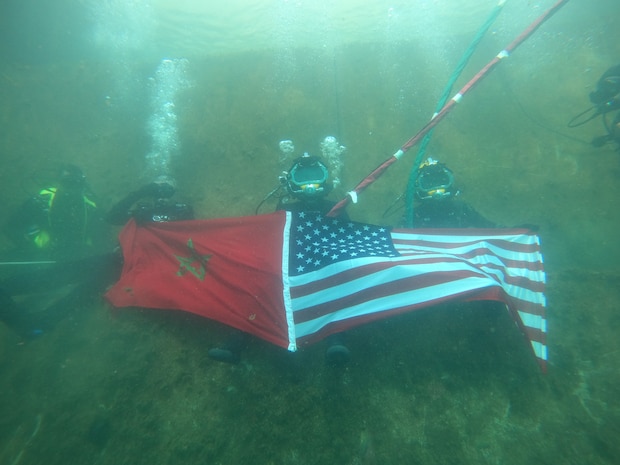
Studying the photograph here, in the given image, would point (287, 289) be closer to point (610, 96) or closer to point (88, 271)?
point (88, 271)

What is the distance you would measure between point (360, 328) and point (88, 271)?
173 inches

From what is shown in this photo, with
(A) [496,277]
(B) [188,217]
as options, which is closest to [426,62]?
(A) [496,277]

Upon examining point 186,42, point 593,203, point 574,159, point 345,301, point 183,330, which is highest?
point 186,42

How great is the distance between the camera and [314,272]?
12.0 feet

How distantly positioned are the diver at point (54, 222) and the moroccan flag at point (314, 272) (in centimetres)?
182

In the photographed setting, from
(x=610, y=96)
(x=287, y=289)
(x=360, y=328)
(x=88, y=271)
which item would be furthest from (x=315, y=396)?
(x=610, y=96)

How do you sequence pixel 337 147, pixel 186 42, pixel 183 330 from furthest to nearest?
1. pixel 186 42
2. pixel 337 147
3. pixel 183 330

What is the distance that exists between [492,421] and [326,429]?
5.81 ft

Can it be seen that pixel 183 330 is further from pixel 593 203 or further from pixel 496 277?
pixel 593 203

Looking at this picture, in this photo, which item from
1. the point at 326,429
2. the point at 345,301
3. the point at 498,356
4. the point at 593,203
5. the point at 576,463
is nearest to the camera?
the point at 576,463

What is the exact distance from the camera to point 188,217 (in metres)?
5.16

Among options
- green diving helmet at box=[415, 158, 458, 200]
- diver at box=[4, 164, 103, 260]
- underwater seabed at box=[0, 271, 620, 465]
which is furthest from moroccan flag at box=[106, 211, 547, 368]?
diver at box=[4, 164, 103, 260]

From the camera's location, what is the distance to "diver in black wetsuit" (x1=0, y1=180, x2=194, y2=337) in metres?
4.55

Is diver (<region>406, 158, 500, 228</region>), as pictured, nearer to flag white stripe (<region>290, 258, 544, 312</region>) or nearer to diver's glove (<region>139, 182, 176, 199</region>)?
flag white stripe (<region>290, 258, 544, 312</region>)
